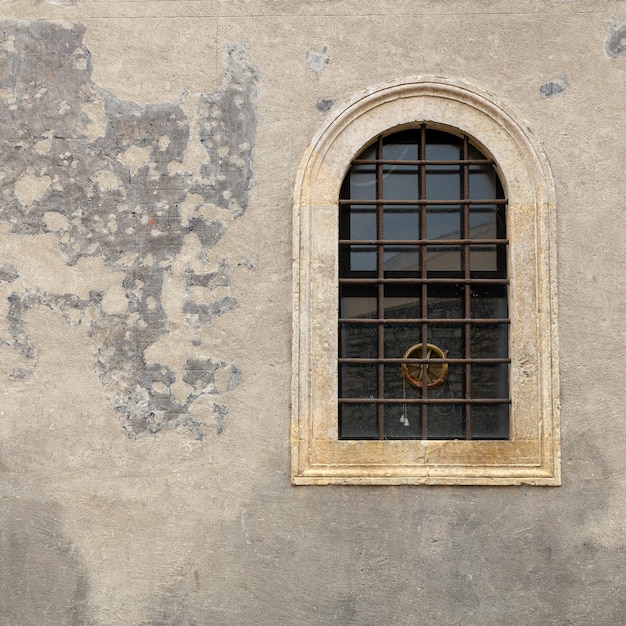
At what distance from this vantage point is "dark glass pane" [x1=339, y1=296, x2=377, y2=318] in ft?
13.0

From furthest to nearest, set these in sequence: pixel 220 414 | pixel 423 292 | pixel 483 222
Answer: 1. pixel 483 222
2. pixel 423 292
3. pixel 220 414

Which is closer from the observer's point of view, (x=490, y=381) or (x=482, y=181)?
(x=490, y=381)

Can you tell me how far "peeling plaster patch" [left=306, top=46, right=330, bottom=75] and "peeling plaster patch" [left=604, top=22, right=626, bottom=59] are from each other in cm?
147

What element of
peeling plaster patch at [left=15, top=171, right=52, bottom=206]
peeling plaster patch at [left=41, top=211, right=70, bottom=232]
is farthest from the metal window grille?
peeling plaster patch at [left=15, top=171, right=52, bottom=206]

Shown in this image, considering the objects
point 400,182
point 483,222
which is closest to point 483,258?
point 483,222

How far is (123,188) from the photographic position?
3.92m

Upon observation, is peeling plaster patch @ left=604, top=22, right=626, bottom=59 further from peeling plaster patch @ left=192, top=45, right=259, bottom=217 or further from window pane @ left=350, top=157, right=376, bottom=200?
peeling plaster patch @ left=192, top=45, right=259, bottom=217

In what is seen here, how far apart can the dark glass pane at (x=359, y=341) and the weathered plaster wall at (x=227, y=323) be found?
1.09 feet

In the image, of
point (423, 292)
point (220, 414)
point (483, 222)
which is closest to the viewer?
point (220, 414)

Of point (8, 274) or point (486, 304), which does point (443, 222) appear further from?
point (8, 274)

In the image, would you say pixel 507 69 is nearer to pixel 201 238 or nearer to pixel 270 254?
pixel 270 254

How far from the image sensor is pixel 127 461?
3818 mm

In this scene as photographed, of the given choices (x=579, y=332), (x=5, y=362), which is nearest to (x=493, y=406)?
(x=579, y=332)

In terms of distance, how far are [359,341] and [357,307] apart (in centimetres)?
18
